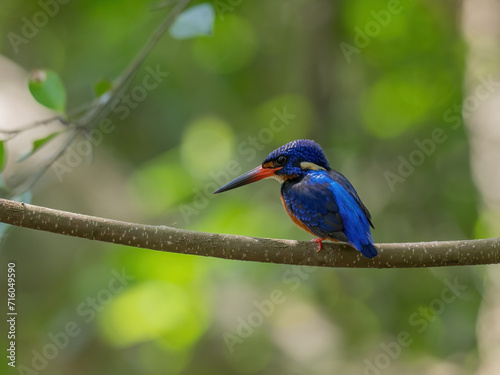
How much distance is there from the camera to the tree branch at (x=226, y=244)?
1783 millimetres

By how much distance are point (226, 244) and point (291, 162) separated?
75cm

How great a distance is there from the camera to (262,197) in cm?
409

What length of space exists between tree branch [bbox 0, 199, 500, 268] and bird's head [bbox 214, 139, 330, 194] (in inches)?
21.5

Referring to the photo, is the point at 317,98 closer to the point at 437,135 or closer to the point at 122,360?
the point at 437,135

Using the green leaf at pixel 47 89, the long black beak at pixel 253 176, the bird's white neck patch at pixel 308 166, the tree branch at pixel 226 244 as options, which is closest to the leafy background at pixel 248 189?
the long black beak at pixel 253 176

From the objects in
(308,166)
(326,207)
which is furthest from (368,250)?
(308,166)

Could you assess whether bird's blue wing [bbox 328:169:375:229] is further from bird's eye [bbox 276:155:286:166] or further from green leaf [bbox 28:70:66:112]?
green leaf [bbox 28:70:66:112]

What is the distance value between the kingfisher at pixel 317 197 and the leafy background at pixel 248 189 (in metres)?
0.96

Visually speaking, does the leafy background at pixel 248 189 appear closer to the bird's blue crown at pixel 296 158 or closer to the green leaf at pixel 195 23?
the bird's blue crown at pixel 296 158

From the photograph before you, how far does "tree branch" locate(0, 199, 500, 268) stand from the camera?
1.78 m

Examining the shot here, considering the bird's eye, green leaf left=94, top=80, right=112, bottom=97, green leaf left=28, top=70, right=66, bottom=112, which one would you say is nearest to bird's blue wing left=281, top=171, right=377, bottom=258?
the bird's eye

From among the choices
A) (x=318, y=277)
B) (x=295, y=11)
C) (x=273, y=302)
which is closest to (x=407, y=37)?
(x=295, y=11)

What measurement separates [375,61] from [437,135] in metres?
1.04

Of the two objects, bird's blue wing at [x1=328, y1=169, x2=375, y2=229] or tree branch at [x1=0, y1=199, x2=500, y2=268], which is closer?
tree branch at [x1=0, y1=199, x2=500, y2=268]
